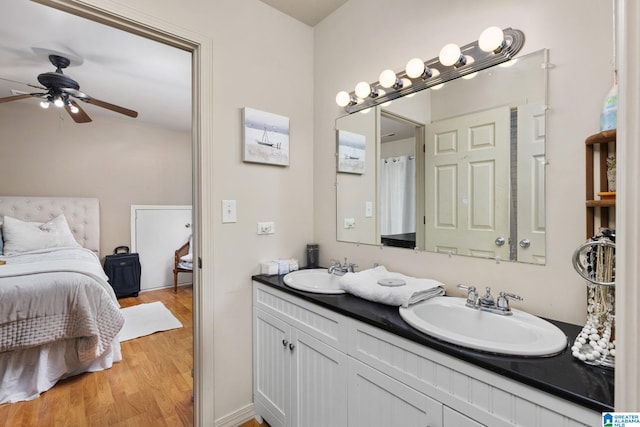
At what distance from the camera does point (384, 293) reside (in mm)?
1253

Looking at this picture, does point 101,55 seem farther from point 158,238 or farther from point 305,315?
point 158,238

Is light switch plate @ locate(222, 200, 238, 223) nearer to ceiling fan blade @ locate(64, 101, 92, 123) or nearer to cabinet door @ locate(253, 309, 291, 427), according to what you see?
Answer: cabinet door @ locate(253, 309, 291, 427)

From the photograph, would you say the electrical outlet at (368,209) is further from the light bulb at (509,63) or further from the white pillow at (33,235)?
the white pillow at (33,235)

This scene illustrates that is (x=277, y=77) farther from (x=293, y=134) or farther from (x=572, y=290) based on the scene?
(x=572, y=290)

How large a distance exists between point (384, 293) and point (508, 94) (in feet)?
3.15

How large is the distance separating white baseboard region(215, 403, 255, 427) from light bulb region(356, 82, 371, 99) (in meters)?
1.95

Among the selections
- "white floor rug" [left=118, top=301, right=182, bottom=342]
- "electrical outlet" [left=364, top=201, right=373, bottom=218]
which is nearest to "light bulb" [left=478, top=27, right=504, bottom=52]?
"electrical outlet" [left=364, top=201, right=373, bottom=218]

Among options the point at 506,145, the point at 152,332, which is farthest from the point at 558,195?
the point at 152,332

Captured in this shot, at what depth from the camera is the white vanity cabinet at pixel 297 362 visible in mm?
1283

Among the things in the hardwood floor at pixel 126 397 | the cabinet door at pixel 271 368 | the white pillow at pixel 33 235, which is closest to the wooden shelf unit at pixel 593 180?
the cabinet door at pixel 271 368

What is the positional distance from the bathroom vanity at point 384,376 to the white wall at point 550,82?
0.19m

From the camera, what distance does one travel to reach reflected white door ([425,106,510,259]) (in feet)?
4.15

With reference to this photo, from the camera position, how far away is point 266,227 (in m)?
1.90

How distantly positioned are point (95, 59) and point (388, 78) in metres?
2.51
